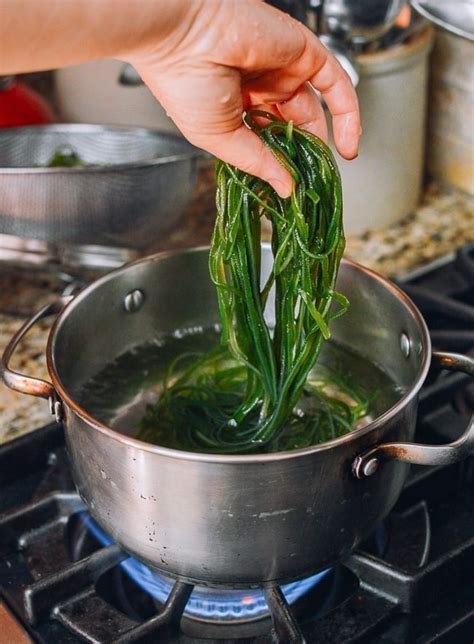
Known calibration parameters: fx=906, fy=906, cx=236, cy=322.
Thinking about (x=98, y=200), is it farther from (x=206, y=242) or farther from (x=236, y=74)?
(x=236, y=74)

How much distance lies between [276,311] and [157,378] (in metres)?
0.22

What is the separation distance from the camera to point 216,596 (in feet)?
3.12

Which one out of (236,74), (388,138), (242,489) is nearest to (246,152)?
(236,74)

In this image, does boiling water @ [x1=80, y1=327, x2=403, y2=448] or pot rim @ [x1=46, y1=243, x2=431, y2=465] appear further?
boiling water @ [x1=80, y1=327, x2=403, y2=448]

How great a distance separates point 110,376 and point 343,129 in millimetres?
427

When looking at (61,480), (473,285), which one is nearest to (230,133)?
(61,480)

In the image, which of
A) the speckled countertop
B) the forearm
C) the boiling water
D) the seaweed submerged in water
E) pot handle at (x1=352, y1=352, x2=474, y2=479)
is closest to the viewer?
the forearm

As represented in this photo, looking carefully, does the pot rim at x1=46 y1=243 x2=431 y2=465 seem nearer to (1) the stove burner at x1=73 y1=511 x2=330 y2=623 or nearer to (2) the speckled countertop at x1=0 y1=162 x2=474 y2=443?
(1) the stove burner at x1=73 y1=511 x2=330 y2=623

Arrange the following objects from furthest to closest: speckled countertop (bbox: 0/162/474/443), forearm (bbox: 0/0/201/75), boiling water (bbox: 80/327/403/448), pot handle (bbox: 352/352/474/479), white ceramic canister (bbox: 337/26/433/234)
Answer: white ceramic canister (bbox: 337/26/433/234), speckled countertop (bbox: 0/162/474/443), boiling water (bbox: 80/327/403/448), pot handle (bbox: 352/352/474/479), forearm (bbox: 0/0/201/75)

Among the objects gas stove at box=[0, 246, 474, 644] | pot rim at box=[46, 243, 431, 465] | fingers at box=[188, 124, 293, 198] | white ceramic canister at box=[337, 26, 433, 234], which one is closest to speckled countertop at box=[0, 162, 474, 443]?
white ceramic canister at box=[337, 26, 433, 234]

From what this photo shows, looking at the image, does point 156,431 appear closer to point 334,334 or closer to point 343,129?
point 334,334

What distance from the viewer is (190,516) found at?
792 mm

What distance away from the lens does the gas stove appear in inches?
35.0

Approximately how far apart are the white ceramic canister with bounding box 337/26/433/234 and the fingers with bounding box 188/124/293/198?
648 mm
